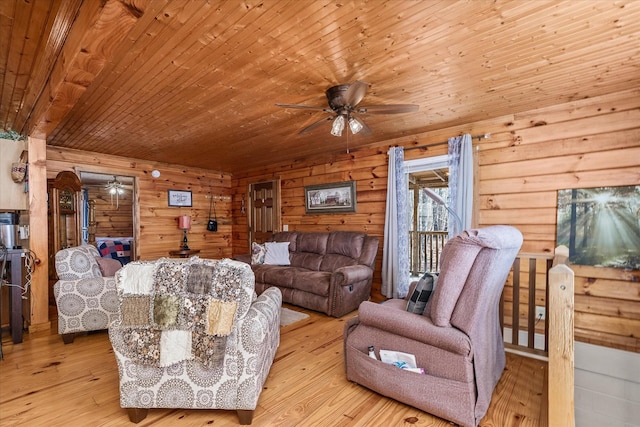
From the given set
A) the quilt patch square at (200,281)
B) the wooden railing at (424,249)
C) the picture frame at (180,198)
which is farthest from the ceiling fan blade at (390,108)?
the picture frame at (180,198)

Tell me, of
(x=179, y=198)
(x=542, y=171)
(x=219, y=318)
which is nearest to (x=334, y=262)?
(x=542, y=171)

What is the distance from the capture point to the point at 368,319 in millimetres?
2016

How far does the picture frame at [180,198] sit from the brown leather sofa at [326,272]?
2032mm

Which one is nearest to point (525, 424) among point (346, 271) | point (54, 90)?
point (346, 271)

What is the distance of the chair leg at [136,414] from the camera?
173 cm

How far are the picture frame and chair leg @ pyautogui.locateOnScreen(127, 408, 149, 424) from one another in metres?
4.74

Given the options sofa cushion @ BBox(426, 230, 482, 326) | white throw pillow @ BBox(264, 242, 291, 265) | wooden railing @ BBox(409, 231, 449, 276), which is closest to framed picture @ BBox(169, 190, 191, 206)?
white throw pillow @ BBox(264, 242, 291, 265)

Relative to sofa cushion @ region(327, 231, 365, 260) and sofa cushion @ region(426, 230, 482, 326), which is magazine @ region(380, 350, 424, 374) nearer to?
sofa cushion @ region(426, 230, 482, 326)

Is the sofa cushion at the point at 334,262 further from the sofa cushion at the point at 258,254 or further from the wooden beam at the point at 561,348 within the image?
the wooden beam at the point at 561,348

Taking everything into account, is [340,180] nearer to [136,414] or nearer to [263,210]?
[263,210]

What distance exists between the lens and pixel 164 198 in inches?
229

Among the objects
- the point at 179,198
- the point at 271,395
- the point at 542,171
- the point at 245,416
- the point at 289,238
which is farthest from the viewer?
the point at 179,198

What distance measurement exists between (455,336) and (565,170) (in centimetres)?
244

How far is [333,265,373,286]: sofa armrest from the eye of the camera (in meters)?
3.64
